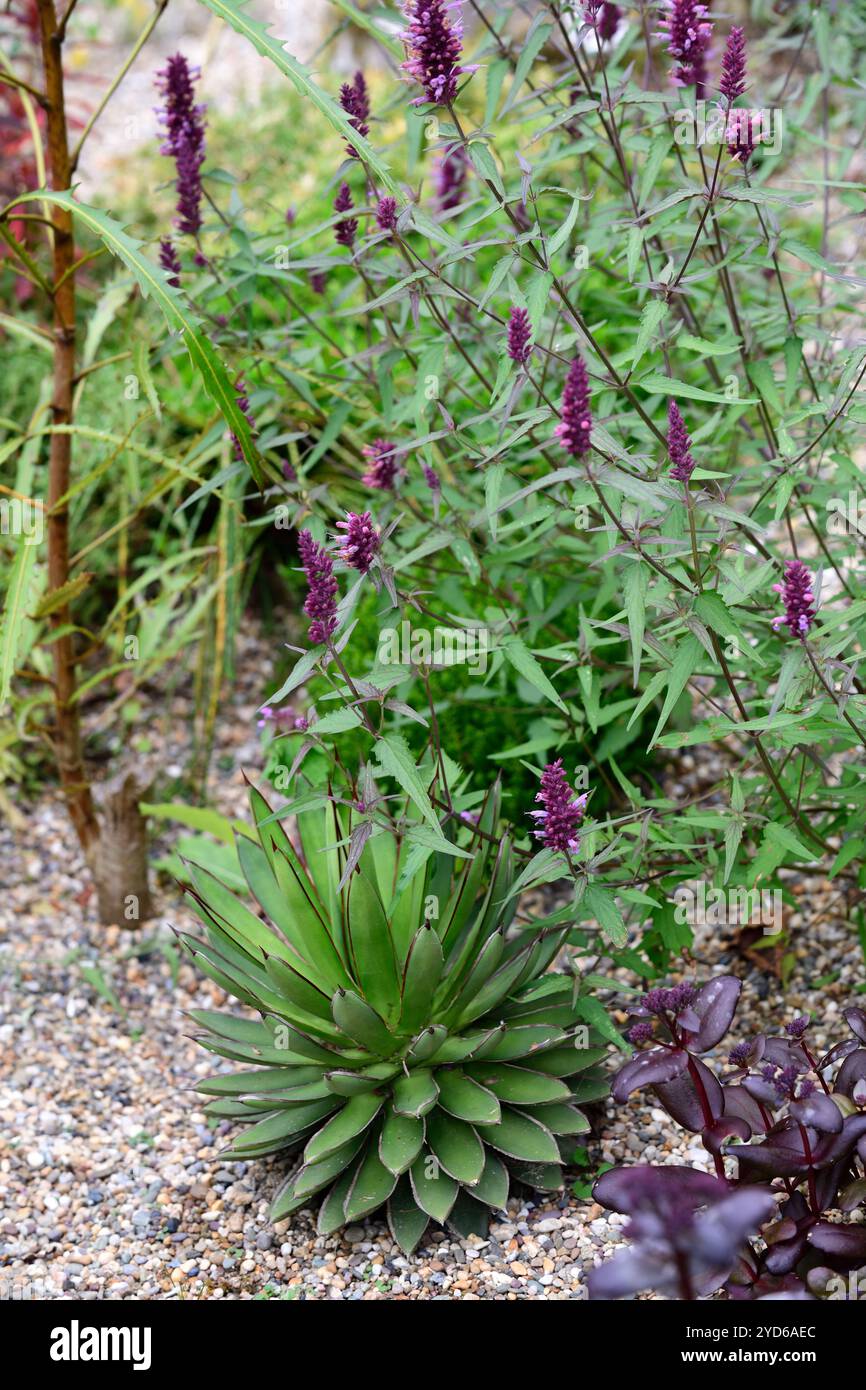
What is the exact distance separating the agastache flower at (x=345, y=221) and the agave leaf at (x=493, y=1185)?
201cm

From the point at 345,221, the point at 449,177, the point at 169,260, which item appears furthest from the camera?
the point at 449,177

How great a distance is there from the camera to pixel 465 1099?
9.12 ft

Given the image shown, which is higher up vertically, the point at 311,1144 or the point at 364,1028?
the point at 364,1028

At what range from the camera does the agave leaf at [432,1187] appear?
265 centimetres

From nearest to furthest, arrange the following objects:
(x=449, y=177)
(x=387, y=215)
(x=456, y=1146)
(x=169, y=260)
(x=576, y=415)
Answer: (x=576, y=415) < (x=387, y=215) < (x=456, y=1146) < (x=169, y=260) < (x=449, y=177)

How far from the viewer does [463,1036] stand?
296cm

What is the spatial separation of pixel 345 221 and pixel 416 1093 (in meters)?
1.90

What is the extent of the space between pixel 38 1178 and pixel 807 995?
77.0 inches

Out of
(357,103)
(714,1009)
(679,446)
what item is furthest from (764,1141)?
(357,103)

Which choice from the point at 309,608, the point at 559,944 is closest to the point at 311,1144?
the point at 559,944

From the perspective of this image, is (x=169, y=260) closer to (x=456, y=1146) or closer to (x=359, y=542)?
(x=359, y=542)

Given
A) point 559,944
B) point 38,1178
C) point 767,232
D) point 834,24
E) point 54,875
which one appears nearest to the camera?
point 767,232

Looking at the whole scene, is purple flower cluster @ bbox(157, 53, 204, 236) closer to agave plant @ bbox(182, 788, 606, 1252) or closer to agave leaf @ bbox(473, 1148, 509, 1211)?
agave plant @ bbox(182, 788, 606, 1252)
